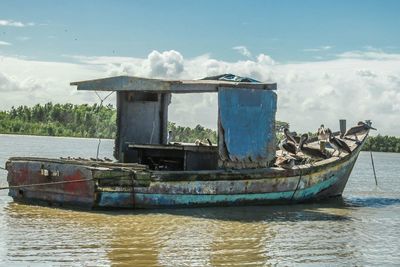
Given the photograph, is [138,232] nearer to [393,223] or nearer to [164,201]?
[164,201]

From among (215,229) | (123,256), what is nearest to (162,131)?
(215,229)

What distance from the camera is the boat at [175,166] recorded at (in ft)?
38.2

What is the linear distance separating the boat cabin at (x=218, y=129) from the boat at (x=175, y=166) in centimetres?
2

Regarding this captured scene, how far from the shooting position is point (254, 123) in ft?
43.0

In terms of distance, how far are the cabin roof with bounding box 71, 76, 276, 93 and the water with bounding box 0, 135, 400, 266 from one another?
235cm

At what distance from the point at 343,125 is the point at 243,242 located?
9.48 meters

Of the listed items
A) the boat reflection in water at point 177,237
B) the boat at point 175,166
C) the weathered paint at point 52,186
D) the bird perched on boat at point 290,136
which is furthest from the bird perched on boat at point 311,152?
the weathered paint at point 52,186

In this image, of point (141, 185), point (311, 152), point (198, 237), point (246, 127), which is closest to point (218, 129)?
point (246, 127)

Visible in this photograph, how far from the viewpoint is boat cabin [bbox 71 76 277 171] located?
1264 cm

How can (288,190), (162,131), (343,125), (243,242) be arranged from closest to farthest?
(243,242), (288,190), (162,131), (343,125)

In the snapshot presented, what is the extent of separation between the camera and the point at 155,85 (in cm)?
1215

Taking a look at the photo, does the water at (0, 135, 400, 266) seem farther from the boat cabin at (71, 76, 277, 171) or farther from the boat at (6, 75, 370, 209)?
the boat cabin at (71, 76, 277, 171)

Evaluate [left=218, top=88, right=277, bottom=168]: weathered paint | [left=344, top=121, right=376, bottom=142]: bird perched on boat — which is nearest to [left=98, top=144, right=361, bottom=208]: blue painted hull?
[left=218, top=88, right=277, bottom=168]: weathered paint

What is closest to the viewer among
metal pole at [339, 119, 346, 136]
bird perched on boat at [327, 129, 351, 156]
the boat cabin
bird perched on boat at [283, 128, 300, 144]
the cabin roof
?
the cabin roof
